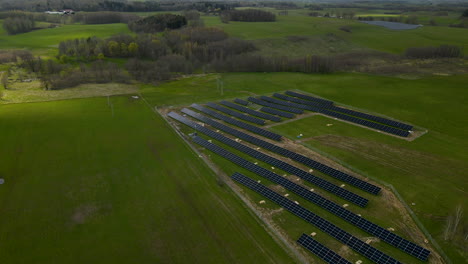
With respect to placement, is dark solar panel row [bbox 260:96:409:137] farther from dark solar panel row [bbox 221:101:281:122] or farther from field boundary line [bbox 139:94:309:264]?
field boundary line [bbox 139:94:309:264]

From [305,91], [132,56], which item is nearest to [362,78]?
[305,91]

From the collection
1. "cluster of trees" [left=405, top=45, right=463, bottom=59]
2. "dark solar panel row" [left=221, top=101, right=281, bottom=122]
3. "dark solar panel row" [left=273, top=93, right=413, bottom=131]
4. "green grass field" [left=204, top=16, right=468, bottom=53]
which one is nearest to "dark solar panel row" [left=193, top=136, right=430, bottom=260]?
"dark solar panel row" [left=221, top=101, right=281, bottom=122]

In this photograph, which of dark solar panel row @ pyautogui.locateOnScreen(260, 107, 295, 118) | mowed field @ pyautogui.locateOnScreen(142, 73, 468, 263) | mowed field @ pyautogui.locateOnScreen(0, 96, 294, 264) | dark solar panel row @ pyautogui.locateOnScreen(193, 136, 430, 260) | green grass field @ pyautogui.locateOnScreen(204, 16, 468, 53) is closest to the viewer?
dark solar panel row @ pyautogui.locateOnScreen(193, 136, 430, 260)

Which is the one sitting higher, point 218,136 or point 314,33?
point 314,33

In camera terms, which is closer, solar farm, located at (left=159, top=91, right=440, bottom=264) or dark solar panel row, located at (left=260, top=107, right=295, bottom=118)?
A: solar farm, located at (left=159, top=91, right=440, bottom=264)

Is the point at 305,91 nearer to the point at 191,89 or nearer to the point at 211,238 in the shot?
the point at 191,89

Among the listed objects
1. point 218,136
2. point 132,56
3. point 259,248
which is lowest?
point 259,248

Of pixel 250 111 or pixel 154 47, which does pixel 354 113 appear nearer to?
pixel 250 111
